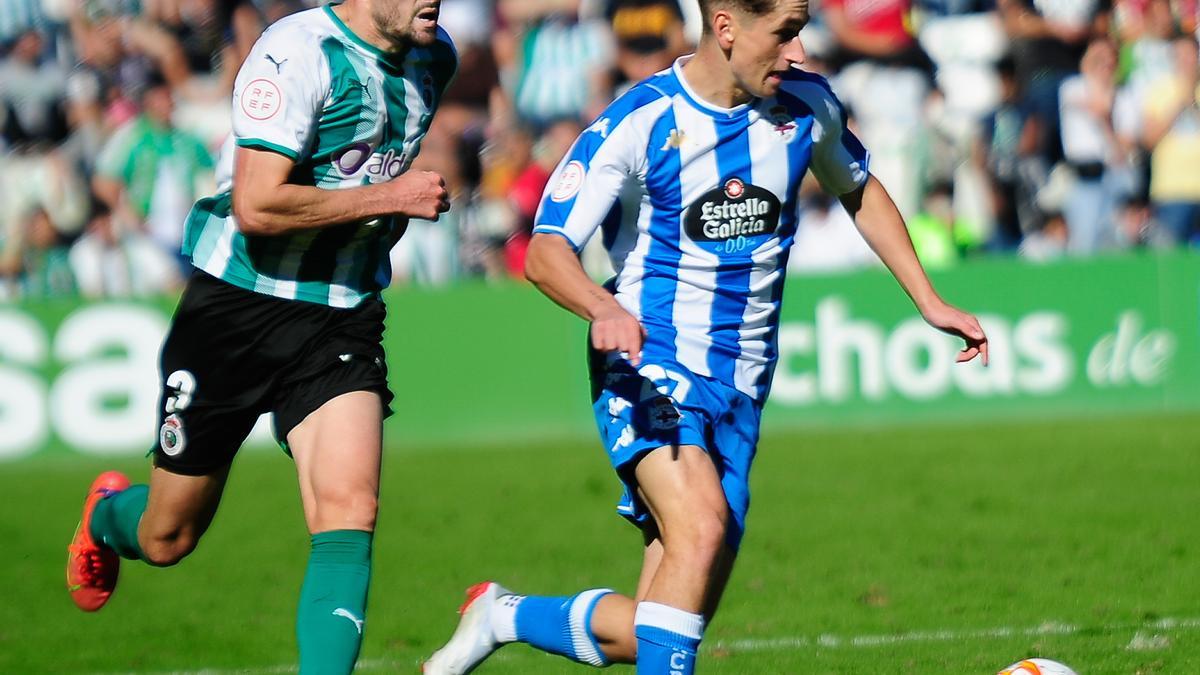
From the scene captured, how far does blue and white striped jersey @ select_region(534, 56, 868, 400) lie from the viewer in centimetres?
522

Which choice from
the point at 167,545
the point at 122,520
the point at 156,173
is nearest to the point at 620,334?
the point at 167,545

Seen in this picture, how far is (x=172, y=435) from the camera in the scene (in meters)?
5.79

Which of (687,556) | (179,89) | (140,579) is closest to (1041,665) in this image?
(687,556)

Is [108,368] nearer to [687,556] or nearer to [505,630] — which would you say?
[505,630]

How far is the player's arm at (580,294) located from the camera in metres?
4.63

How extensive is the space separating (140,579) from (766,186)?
521cm

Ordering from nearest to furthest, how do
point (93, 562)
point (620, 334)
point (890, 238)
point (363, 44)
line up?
point (620, 334) < point (363, 44) < point (890, 238) < point (93, 562)

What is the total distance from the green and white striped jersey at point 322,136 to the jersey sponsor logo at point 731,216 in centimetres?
99

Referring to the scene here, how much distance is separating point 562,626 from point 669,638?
70 centimetres

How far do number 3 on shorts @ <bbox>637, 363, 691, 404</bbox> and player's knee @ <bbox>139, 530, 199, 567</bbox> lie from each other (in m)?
1.80

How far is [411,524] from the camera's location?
10500 mm

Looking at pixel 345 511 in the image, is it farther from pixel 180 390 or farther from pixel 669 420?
pixel 669 420

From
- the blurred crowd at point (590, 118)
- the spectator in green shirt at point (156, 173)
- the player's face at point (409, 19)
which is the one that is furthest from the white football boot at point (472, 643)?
the spectator in green shirt at point (156, 173)

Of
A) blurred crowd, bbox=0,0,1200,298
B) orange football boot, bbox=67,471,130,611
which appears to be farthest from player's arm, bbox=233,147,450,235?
blurred crowd, bbox=0,0,1200,298
